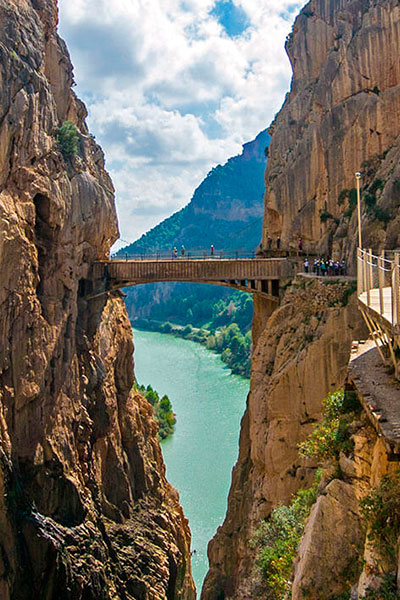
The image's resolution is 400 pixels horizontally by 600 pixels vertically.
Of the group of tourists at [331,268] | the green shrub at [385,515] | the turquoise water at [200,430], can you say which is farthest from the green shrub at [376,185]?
the turquoise water at [200,430]

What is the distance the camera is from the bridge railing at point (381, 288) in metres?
5.86

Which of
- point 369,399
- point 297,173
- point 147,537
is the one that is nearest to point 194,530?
point 147,537

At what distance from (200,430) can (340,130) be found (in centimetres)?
2762

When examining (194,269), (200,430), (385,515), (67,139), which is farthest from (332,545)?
(200,430)

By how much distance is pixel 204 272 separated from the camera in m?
22.9

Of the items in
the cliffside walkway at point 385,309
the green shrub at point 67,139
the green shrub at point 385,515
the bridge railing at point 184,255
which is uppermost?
the green shrub at point 67,139

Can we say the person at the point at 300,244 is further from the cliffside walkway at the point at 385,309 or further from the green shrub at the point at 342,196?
the cliffside walkway at the point at 385,309

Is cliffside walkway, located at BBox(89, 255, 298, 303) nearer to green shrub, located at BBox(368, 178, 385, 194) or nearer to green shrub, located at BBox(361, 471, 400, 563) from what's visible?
green shrub, located at BBox(368, 178, 385, 194)

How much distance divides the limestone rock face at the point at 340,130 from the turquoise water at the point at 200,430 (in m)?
15.8

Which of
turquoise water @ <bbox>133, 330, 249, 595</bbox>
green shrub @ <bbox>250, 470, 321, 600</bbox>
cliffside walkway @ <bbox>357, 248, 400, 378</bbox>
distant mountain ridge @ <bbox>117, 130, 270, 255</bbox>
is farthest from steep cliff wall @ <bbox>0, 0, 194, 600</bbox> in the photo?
distant mountain ridge @ <bbox>117, 130, 270, 255</bbox>

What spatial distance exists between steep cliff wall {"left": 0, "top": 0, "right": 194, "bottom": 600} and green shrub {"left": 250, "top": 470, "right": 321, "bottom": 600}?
6730 mm

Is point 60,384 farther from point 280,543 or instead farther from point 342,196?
point 342,196

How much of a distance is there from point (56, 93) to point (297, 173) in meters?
10.1

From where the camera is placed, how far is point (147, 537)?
21.3 meters
